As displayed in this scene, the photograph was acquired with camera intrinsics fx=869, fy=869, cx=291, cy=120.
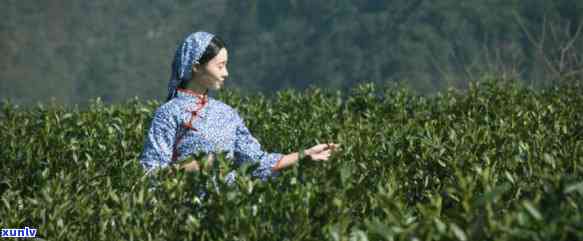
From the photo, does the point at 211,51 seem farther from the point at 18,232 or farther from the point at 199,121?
the point at 18,232

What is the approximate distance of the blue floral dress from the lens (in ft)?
14.9

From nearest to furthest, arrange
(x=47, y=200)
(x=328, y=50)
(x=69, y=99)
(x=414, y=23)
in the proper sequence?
(x=47, y=200)
(x=414, y=23)
(x=328, y=50)
(x=69, y=99)

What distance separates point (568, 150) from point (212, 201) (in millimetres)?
2168

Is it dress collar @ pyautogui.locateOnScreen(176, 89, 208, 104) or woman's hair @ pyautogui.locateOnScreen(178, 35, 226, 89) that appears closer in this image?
woman's hair @ pyautogui.locateOnScreen(178, 35, 226, 89)

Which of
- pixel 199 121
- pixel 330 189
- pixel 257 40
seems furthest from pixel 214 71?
pixel 257 40

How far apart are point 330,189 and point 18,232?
1314 mm

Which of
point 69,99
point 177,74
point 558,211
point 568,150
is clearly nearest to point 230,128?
point 177,74

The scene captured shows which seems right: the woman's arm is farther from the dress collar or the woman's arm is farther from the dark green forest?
the dark green forest

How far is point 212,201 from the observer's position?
3.36m

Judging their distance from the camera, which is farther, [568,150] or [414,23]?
[414,23]

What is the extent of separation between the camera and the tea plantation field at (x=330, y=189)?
2.59m

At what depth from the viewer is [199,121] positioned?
476 centimetres

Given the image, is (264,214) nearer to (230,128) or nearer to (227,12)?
(230,128)

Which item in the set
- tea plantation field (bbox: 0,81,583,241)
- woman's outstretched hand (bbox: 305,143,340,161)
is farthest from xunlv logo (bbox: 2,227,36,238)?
woman's outstretched hand (bbox: 305,143,340,161)
